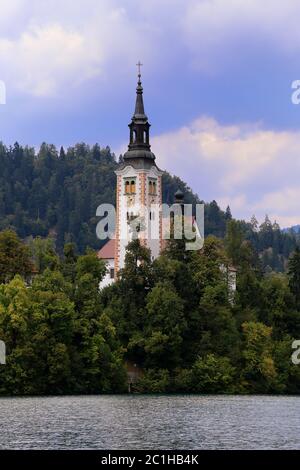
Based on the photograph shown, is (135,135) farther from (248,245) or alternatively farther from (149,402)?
(149,402)

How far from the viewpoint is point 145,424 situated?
6719 centimetres

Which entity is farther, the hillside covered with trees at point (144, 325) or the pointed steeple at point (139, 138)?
the pointed steeple at point (139, 138)

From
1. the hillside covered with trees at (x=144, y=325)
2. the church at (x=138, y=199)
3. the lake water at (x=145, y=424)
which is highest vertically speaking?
the church at (x=138, y=199)

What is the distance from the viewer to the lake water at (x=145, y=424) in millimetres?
56406

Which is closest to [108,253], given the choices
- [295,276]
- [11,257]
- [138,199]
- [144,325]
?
[138,199]

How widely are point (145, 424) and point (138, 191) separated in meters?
66.4

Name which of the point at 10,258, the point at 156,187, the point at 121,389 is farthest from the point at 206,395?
the point at 156,187

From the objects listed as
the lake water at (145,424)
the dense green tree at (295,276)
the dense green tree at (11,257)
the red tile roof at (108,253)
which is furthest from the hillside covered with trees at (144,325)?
the red tile roof at (108,253)

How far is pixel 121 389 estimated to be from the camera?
108m

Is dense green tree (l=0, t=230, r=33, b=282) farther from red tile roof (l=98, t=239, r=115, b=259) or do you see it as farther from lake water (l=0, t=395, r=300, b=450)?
lake water (l=0, t=395, r=300, b=450)

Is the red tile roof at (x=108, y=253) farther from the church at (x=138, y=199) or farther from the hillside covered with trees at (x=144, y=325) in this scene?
the hillside covered with trees at (x=144, y=325)

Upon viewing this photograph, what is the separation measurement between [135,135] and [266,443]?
78.4 meters

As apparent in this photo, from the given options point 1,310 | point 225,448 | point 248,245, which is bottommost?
point 225,448

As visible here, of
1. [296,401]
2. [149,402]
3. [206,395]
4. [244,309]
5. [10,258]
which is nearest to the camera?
[149,402]
